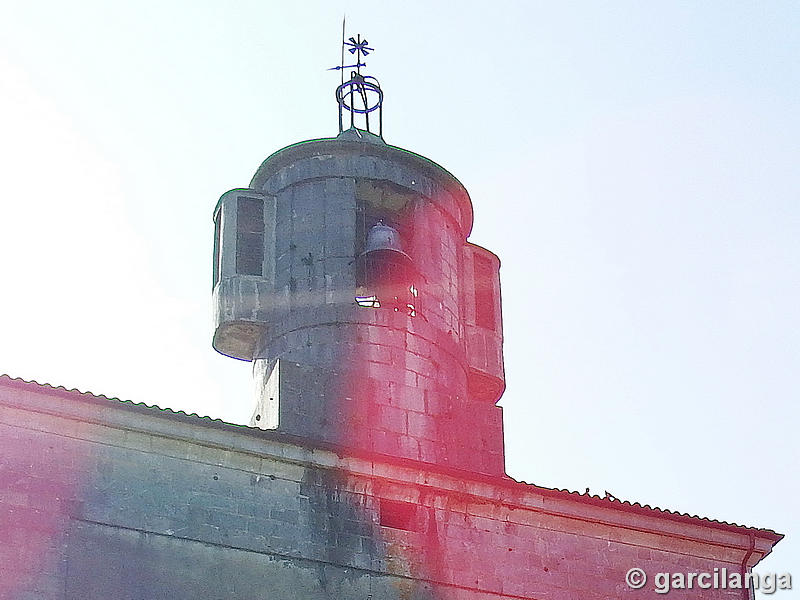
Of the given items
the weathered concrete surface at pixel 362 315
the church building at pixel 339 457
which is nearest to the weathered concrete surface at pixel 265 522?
the church building at pixel 339 457

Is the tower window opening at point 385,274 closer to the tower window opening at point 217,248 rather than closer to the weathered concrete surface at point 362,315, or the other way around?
the weathered concrete surface at point 362,315

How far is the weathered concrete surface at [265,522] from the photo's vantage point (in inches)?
740

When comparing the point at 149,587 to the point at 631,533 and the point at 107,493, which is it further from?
the point at 631,533

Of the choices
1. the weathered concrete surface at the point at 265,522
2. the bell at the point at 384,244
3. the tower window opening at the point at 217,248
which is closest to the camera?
the weathered concrete surface at the point at 265,522

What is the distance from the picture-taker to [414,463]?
69.3 feet

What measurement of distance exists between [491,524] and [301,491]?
286cm

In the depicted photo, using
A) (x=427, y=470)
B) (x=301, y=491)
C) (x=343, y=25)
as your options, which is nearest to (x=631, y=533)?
(x=427, y=470)

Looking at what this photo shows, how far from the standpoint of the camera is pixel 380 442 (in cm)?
2247

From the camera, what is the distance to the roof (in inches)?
756

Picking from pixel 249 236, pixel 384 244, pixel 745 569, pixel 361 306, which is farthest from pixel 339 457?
pixel 745 569

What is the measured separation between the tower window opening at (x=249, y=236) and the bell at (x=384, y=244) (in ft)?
5.50

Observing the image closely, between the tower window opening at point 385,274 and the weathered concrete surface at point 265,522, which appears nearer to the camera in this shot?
the weathered concrete surface at point 265,522

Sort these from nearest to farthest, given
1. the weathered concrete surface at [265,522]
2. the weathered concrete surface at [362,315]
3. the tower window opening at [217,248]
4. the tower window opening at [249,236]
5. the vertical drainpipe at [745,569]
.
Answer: the weathered concrete surface at [265,522], the weathered concrete surface at [362,315], the vertical drainpipe at [745,569], the tower window opening at [249,236], the tower window opening at [217,248]

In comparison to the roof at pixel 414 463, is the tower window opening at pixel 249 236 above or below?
above
